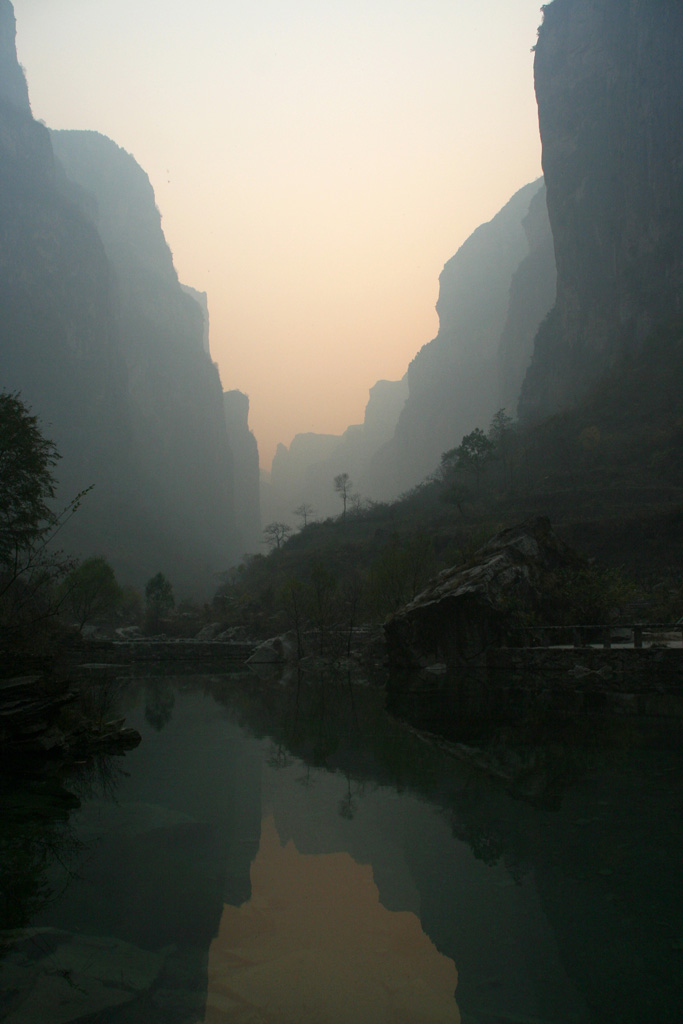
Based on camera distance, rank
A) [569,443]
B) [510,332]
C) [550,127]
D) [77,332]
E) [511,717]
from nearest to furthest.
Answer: [511,717], [569,443], [550,127], [77,332], [510,332]

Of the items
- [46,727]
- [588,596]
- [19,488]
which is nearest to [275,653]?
[588,596]

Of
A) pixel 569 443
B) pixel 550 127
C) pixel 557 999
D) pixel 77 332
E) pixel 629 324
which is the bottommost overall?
pixel 557 999

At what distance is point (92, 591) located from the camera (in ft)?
188

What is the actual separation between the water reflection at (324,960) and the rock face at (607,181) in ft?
309

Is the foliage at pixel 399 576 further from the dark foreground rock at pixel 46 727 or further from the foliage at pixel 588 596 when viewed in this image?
the dark foreground rock at pixel 46 727

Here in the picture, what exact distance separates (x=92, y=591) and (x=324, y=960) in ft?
191

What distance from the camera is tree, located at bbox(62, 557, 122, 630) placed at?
2188 inches

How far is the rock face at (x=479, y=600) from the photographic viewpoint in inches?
1107

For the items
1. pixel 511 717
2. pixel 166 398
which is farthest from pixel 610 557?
pixel 166 398

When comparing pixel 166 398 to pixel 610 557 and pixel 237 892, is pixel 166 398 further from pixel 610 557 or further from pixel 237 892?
pixel 237 892

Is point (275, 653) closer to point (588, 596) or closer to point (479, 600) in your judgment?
point (479, 600)

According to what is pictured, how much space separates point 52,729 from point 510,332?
193 meters

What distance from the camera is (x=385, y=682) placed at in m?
25.7

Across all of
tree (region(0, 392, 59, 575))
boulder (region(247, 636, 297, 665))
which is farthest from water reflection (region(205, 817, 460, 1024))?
boulder (region(247, 636, 297, 665))
